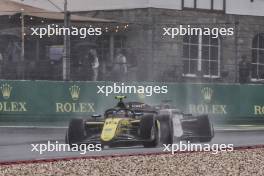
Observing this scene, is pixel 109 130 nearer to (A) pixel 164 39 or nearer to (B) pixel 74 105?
(B) pixel 74 105

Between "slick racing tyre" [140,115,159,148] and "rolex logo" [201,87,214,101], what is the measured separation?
54.8 inches

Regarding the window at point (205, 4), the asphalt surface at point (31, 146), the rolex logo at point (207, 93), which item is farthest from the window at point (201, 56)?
the asphalt surface at point (31, 146)

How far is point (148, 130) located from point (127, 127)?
0.35m

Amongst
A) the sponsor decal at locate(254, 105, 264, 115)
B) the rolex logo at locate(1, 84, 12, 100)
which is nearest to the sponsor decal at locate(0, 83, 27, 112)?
the rolex logo at locate(1, 84, 12, 100)

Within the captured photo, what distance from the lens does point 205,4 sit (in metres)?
14.0

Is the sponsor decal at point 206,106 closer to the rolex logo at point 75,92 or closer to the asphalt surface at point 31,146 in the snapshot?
the asphalt surface at point 31,146

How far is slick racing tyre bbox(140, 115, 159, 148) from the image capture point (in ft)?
42.6

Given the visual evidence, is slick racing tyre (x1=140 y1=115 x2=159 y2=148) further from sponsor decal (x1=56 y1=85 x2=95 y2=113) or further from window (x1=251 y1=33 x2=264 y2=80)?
window (x1=251 y1=33 x2=264 y2=80)

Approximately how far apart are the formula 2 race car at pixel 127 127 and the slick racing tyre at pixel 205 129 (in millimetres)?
553

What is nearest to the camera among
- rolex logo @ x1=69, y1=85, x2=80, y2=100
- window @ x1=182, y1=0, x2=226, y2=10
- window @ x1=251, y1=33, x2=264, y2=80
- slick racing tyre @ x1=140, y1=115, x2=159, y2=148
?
slick racing tyre @ x1=140, y1=115, x2=159, y2=148

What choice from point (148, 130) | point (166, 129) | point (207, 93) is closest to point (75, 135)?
point (148, 130)

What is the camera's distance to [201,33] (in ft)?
45.5

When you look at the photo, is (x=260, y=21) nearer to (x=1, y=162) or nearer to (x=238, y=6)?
(x=238, y=6)

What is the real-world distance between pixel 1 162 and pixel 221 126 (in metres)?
4.13
